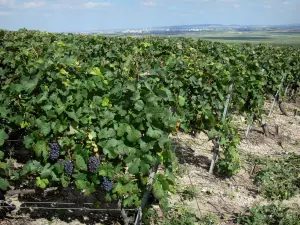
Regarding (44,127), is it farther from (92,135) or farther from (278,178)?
(278,178)

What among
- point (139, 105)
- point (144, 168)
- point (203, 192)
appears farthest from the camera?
point (203, 192)

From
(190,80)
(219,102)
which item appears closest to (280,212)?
(219,102)

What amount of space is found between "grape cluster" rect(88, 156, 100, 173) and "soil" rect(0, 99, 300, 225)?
3.59 feet

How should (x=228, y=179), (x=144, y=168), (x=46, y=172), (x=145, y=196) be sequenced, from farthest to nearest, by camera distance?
(x=228, y=179)
(x=145, y=196)
(x=46, y=172)
(x=144, y=168)

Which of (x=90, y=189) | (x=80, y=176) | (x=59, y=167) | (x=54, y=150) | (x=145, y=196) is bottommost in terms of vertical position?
(x=145, y=196)

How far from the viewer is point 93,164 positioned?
3.80 m

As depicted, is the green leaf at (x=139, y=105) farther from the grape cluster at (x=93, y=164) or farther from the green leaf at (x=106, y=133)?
the grape cluster at (x=93, y=164)

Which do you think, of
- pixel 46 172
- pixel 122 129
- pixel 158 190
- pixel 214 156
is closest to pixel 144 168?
pixel 158 190

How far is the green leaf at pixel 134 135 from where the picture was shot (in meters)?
3.57

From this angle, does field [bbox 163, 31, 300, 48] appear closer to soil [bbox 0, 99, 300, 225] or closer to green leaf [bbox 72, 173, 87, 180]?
soil [bbox 0, 99, 300, 225]

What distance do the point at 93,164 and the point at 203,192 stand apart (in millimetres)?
3220

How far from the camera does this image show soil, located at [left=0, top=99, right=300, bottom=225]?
16.0 feet

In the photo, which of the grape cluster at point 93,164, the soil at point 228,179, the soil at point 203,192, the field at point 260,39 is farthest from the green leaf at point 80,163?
the field at point 260,39

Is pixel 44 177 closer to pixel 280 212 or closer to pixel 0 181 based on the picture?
pixel 0 181
